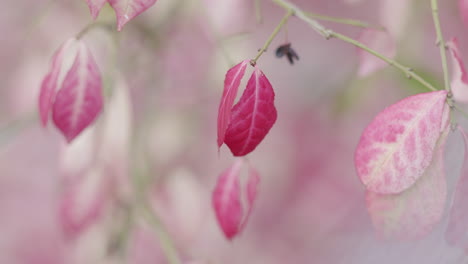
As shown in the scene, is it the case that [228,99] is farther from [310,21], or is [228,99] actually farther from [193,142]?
[193,142]

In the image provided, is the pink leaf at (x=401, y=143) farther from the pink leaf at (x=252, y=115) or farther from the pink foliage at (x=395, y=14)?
the pink foliage at (x=395, y=14)

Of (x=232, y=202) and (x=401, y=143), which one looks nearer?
(x=401, y=143)

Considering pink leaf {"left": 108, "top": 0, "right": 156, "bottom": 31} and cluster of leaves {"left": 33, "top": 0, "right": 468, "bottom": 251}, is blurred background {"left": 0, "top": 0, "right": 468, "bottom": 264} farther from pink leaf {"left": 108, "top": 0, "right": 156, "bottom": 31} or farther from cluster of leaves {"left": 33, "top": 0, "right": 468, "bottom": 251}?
pink leaf {"left": 108, "top": 0, "right": 156, "bottom": 31}

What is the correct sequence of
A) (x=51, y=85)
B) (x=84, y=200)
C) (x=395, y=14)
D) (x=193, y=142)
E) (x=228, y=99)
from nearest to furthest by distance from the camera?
(x=228, y=99)
(x=51, y=85)
(x=395, y=14)
(x=84, y=200)
(x=193, y=142)

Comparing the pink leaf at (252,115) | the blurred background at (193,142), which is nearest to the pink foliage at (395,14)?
the blurred background at (193,142)

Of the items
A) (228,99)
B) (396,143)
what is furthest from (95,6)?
(396,143)

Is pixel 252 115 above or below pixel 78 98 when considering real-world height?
below

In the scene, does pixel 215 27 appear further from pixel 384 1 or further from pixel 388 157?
pixel 388 157
